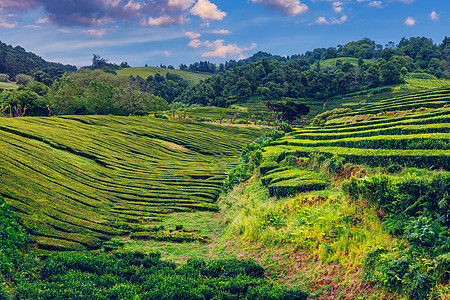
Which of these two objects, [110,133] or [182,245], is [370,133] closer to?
[182,245]

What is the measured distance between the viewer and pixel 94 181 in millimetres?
26656

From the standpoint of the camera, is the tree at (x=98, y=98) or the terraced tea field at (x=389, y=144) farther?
the tree at (x=98, y=98)

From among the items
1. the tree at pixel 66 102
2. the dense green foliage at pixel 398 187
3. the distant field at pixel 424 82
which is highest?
the distant field at pixel 424 82

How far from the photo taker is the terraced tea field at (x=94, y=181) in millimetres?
16844

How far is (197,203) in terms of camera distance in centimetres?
2419

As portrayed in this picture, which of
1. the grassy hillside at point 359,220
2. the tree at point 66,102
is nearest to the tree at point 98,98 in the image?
the tree at point 66,102

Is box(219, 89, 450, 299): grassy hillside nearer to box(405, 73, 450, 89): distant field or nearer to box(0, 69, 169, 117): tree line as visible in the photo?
box(0, 69, 169, 117): tree line

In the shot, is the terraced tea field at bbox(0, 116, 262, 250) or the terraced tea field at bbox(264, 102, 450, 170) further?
the terraced tea field at bbox(0, 116, 262, 250)

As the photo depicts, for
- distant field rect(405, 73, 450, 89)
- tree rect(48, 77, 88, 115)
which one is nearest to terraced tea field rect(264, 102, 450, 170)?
tree rect(48, 77, 88, 115)

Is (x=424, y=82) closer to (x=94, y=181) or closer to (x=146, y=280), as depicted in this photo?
(x=94, y=181)

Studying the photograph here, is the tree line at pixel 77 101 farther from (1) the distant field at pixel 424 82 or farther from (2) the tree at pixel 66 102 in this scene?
(1) the distant field at pixel 424 82

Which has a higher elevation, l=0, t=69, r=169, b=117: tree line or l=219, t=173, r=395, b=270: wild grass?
l=0, t=69, r=169, b=117: tree line

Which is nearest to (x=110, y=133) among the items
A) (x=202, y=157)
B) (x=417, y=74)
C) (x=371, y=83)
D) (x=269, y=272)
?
(x=202, y=157)

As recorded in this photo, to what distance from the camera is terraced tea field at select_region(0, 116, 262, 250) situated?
663 inches
